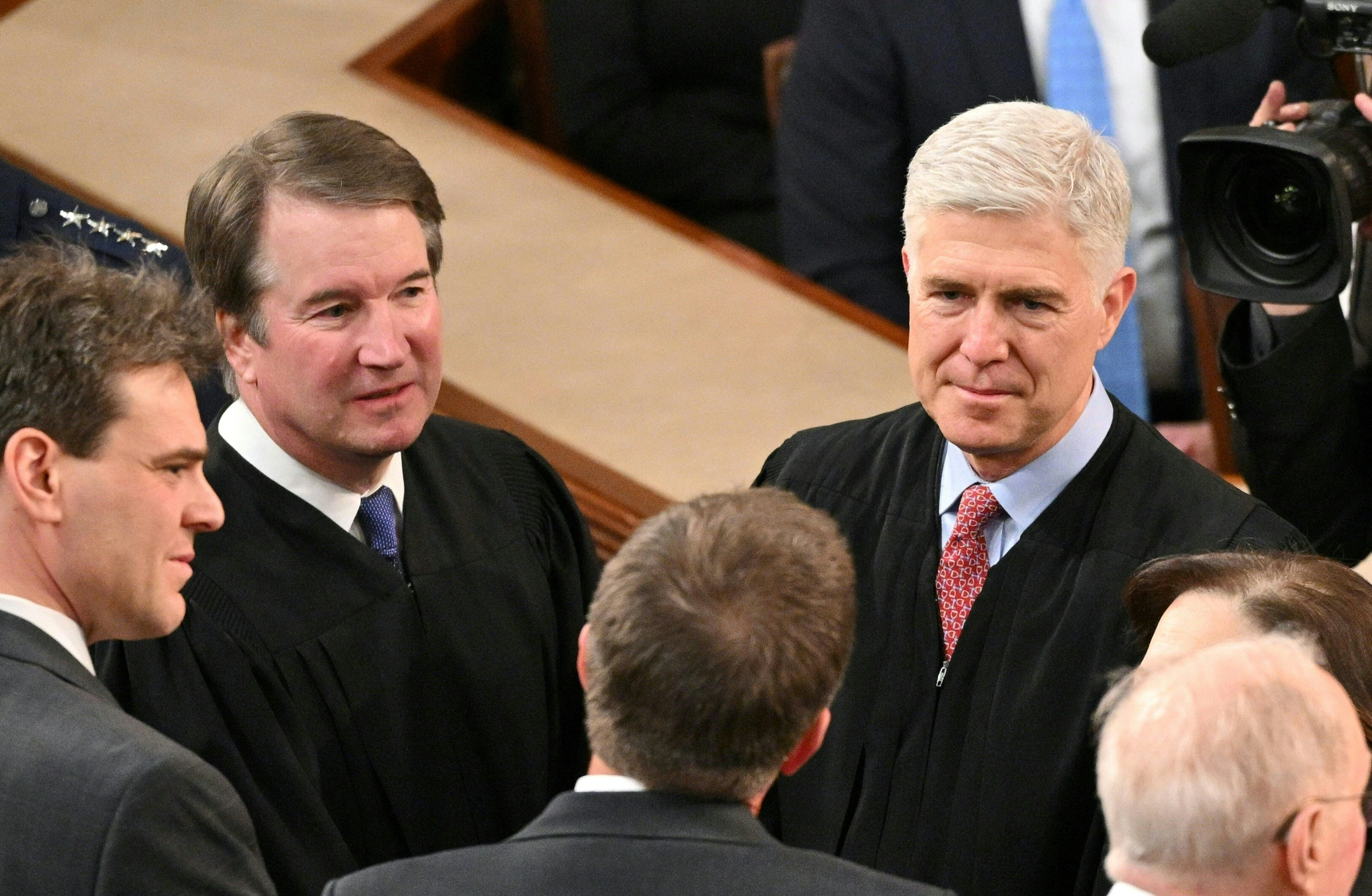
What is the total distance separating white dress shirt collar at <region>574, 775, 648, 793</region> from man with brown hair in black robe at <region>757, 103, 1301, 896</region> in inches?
27.5

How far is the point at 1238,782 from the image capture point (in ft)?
4.72

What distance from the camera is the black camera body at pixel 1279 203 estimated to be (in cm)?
243

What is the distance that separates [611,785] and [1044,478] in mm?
845

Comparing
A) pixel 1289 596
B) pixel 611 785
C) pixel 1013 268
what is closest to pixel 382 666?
pixel 611 785

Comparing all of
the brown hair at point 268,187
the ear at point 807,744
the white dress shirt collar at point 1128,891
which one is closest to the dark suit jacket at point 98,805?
the ear at point 807,744

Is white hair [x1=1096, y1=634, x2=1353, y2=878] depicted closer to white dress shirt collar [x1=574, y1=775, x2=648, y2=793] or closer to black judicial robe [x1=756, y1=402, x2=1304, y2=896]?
white dress shirt collar [x1=574, y1=775, x2=648, y2=793]

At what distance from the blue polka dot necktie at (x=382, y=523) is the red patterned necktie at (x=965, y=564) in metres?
0.69

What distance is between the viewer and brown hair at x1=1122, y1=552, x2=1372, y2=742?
1848mm

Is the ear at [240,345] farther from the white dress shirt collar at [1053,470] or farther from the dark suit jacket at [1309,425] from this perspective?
→ the dark suit jacket at [1309,425]

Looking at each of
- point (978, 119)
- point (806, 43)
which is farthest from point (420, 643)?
point (806, 43)

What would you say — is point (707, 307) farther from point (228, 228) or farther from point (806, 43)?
point (228, 228)

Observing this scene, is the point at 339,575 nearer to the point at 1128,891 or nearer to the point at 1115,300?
the point at 1115,300

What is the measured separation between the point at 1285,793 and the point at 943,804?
0.78 m

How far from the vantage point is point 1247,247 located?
2551mm
